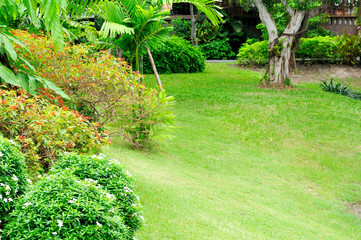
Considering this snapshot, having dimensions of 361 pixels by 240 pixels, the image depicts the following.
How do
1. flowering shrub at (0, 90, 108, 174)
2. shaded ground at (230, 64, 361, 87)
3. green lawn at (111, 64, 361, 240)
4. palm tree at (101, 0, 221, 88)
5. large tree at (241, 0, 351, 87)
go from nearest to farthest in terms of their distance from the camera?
flowering shrub at (0, 90, 108, 174), green lawn at (111, 64, 361, 240), palm tree at (101, 0, 221, 88), large tree at (241, 0, 351, 87), shaded ground at (230, 64, 361, 87)

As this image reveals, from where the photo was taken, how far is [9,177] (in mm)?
3713

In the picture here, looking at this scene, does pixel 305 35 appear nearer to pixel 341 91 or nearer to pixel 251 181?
Result: pixel 341 91

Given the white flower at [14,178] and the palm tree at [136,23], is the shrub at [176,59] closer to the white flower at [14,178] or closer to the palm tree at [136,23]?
the palm tree at [136,23]

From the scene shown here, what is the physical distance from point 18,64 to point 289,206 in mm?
5407

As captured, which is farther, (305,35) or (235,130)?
(305,35)

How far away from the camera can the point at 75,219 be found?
3.26 meters

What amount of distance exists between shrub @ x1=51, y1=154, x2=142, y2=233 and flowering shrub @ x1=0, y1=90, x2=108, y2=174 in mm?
579

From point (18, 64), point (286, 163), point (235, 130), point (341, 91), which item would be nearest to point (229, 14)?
point (341, 91)

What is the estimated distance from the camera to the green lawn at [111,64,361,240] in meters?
6.46

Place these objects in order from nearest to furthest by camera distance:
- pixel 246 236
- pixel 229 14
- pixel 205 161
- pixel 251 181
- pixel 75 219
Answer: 1. pixel 75 219
2. pixel 246 236
3. pixel 251 181
4. pixel 205 161
5. pixel 229 14

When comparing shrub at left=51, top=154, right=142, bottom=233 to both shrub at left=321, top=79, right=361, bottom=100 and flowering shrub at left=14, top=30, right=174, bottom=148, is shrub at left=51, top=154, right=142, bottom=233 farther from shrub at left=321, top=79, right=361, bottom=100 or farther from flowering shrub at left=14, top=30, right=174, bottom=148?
shrub at left=321, top=79, right=361, bottom=100

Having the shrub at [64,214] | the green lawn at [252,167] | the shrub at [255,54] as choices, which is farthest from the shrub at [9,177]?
the shrub at [255,54]

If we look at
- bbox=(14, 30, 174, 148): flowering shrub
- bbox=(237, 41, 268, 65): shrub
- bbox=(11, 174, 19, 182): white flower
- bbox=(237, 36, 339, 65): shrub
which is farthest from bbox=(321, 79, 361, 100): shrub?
bbox=(11, 174, 19, 182): white flower

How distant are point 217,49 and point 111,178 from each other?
24.0 metres
